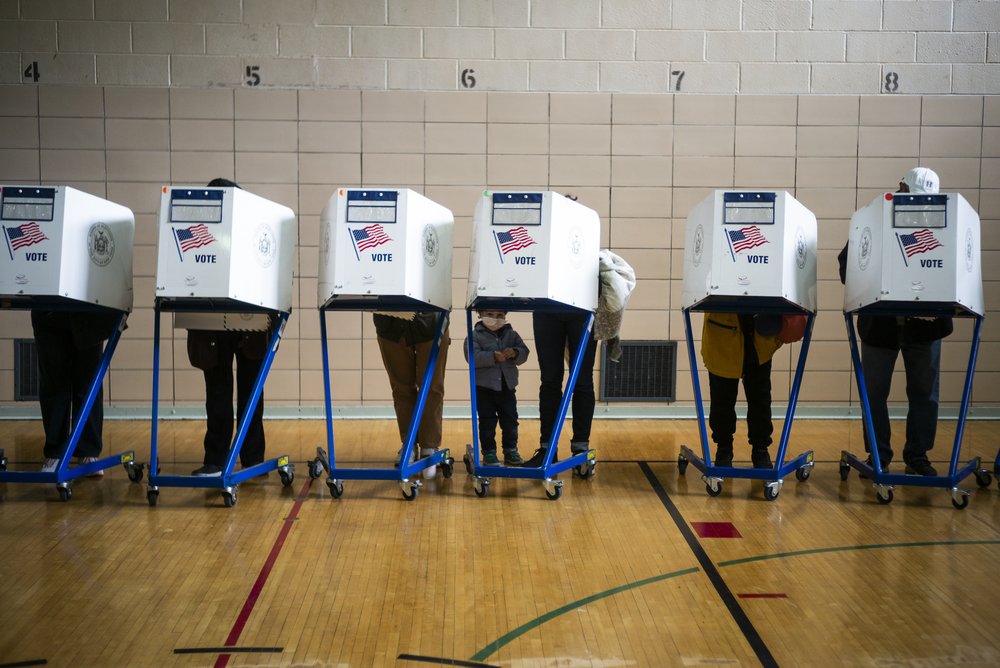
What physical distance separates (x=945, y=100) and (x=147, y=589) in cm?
554

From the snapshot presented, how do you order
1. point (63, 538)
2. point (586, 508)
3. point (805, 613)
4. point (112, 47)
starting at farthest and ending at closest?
point (112, 47) → point (586, 508) → point (63, 538) → point (805, 613)

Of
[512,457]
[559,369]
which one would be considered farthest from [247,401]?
[559,369]

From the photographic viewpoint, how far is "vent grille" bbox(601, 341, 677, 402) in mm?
5973

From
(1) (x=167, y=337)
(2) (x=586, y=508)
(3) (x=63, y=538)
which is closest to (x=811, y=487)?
(2) (x=586, y=508)

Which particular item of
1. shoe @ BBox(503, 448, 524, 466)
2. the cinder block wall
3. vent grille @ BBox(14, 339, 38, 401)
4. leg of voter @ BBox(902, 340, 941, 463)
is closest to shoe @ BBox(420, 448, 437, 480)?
shoe @ BBox(503, 448, 524, 466)

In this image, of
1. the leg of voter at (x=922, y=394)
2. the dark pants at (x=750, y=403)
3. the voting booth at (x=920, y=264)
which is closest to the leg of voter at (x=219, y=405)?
the dark pants at (x=750, y=403)

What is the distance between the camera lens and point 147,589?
2.69m

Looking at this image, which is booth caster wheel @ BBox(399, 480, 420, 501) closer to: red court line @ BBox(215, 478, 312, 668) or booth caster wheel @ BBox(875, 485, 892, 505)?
red court line @ BBox(215, 478, 312, 668)

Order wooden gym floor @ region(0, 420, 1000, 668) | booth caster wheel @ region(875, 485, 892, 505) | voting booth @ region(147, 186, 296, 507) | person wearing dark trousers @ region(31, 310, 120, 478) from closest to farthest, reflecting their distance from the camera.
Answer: wooden gym floor @ region(0, 420, 1000, 668) < voting booth @ region(147, 186, 296, 507) < booth caster wheel @ region(875, 485, 892, 505) < person wearing dark trousers @ region(31, 310, 120, 478)

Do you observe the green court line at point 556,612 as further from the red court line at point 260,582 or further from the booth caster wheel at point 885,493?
the booth caster wheel at point 885,493

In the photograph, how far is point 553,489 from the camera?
3.76 meters

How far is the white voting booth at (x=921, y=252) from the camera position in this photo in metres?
3.55

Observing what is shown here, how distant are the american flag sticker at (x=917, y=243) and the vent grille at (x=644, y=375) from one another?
8.07ft

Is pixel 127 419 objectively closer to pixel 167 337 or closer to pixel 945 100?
pixel 167 337
